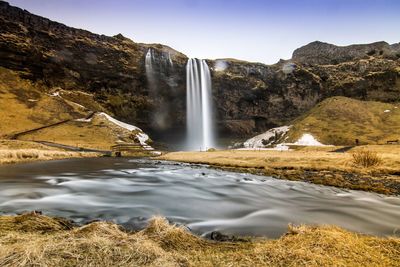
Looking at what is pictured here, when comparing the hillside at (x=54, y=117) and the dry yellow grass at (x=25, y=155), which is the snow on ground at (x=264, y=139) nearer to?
the hillside at (x=54, y=117)

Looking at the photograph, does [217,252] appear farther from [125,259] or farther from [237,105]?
[237,105]

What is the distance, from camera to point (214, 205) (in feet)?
58.6

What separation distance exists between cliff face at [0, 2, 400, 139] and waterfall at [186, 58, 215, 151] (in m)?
Result: 3.04

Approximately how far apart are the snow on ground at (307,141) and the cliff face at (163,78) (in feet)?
91.9

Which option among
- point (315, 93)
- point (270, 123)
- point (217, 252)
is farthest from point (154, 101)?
point (217, 252)

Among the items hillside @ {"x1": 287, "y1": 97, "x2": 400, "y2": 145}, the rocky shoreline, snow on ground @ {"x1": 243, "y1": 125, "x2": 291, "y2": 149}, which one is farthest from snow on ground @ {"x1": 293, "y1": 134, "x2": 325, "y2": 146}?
the rocky shoreline

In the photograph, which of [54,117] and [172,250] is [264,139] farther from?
[172,250]

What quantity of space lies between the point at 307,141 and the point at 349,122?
1803 cm

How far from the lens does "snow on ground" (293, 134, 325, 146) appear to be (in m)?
90.4

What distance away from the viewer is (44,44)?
110312mm

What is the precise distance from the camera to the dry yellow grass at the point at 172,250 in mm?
6480

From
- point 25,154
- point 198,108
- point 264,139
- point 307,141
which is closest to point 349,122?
point 307,141

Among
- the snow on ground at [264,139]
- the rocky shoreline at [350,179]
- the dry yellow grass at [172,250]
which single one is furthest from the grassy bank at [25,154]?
the snow on ground at [264,139]

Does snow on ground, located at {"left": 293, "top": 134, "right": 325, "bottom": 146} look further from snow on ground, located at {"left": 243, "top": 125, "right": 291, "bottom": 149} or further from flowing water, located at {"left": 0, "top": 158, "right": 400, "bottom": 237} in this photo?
flowing water, located at {"left": 0, "top": 158, "right": 400, "bottom": 237}
